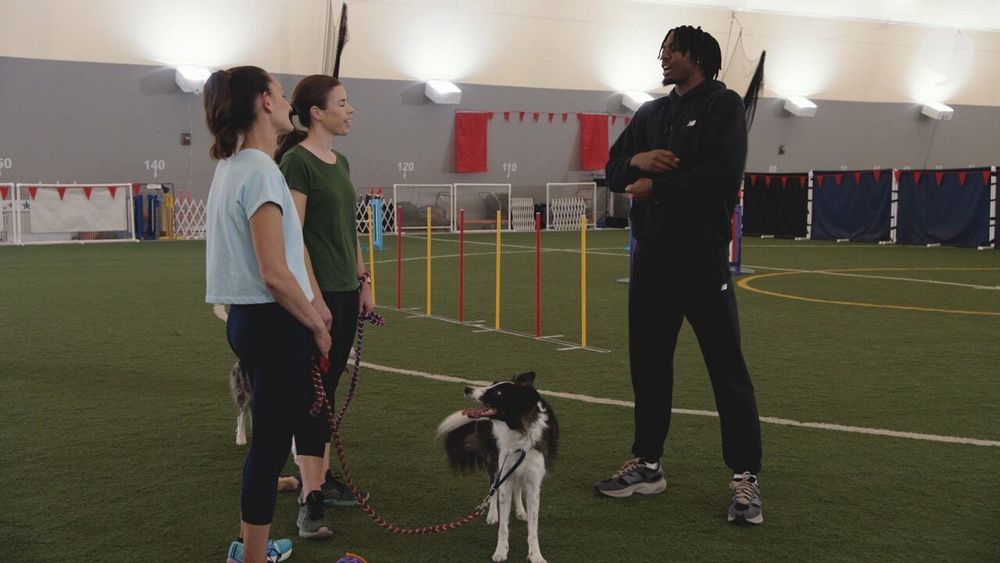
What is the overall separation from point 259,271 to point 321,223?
1.00 metres

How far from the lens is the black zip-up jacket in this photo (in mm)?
3975

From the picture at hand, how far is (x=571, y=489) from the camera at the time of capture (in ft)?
14.7

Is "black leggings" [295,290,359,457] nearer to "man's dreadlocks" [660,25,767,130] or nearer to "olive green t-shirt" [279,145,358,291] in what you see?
"olive green t-shirt" [279,145,358,291]

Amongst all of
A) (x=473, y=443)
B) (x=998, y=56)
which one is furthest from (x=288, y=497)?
(x=998, y=56)

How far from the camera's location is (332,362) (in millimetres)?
3998

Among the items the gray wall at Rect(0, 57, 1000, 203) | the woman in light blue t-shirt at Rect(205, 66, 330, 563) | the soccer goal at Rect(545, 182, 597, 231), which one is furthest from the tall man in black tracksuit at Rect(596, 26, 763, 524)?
the soccer goal at Rect(545, 182, 597, 231)

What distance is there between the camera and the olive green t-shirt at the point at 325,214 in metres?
3.83

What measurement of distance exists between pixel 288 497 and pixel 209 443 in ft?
3.42

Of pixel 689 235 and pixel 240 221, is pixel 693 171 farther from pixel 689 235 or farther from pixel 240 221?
pixel 240 221

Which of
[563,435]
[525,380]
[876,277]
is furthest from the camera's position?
[876,277]

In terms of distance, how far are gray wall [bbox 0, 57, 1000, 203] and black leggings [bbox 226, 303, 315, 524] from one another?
22.0 metres

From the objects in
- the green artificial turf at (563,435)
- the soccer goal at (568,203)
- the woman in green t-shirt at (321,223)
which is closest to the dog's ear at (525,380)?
the green artificial turf at (563,435)

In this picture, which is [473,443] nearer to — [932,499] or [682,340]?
[932,499]

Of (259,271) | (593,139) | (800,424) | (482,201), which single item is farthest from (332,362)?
(593,139)
